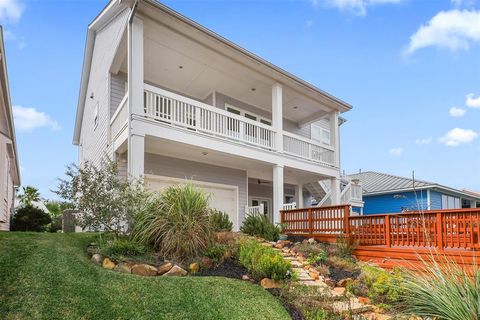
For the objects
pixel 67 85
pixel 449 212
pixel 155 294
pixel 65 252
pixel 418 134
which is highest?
pixel 67 85

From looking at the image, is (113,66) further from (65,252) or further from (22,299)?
(22,299)

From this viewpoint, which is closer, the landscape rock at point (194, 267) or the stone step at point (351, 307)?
the stone step at point (351, 307)

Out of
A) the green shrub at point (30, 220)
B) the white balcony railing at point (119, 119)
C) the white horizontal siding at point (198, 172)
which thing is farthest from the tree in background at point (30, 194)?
the white horizontal siding at point (198, 172)

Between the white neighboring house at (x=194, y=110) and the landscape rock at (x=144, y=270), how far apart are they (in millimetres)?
3068

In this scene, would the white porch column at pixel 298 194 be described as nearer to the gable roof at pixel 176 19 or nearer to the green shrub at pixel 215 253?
the gable roof at pixel 176 19

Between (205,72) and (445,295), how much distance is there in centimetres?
973

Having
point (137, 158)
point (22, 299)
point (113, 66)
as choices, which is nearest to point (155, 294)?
point (22, 299)

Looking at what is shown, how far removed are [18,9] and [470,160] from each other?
18.7 meters

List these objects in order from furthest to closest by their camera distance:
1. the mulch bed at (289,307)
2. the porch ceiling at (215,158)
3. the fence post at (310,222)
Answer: the fence post at (310,222) < the porch ceiling at (215,158) < the mulch bed at (289,307)

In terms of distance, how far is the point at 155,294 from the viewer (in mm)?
4707

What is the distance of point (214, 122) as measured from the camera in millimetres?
10727

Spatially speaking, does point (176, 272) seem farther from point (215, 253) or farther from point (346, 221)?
point (346, 221)

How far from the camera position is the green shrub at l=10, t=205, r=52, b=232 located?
1472cm

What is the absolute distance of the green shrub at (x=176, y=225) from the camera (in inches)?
253
